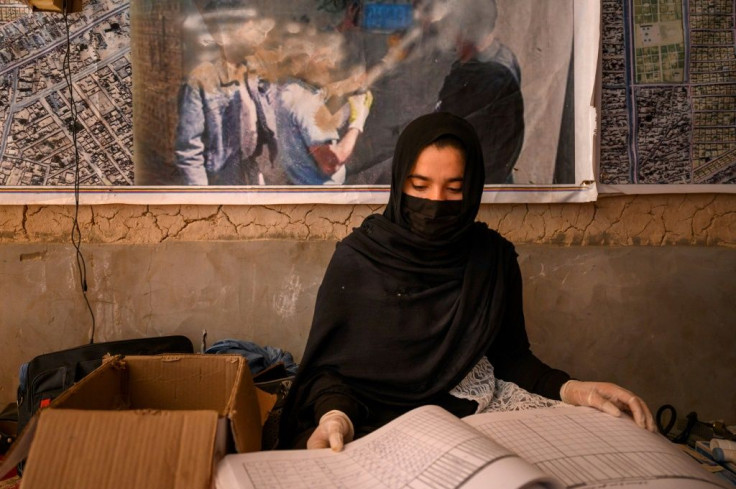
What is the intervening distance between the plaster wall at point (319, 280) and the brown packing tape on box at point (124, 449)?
142 centimetres

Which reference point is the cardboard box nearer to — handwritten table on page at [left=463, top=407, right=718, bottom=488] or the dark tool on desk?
handwritten table on page at [left=463, top=407, right=718, bottom=488]

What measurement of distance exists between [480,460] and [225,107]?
1.73 metres

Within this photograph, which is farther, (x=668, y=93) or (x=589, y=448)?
(x=668, y=93)

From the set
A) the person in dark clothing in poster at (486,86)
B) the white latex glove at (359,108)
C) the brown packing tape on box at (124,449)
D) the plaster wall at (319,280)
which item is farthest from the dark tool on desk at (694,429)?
the brown packing tape on box at (124,449)

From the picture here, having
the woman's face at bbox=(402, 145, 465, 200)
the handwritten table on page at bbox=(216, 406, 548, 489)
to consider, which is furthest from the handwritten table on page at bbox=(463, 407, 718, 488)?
the woman's face at bbox=(402, 145, 465, 200)

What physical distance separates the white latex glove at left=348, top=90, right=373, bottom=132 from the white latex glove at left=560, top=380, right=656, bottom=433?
1259mm

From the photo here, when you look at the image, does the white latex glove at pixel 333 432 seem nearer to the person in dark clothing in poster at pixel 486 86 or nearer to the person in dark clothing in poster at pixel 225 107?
the person in dark clothing in poster at pixel 225 107

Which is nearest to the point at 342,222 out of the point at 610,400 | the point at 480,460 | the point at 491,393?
the point at 491,393

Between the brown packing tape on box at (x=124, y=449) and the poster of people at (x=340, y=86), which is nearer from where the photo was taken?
the brown packing tape on box at (x=124, y=449)

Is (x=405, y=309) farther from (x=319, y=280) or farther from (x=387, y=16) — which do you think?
(x=387, y=16)

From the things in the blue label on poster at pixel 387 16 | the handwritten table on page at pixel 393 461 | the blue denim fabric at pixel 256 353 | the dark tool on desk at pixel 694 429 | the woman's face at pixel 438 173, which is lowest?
the dark tool on desk at pixel 694 429

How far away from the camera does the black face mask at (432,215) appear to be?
4.61 feet

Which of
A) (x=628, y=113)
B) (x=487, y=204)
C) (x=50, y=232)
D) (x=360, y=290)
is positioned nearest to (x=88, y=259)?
(x=50, y=232)

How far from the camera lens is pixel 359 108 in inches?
87.8
